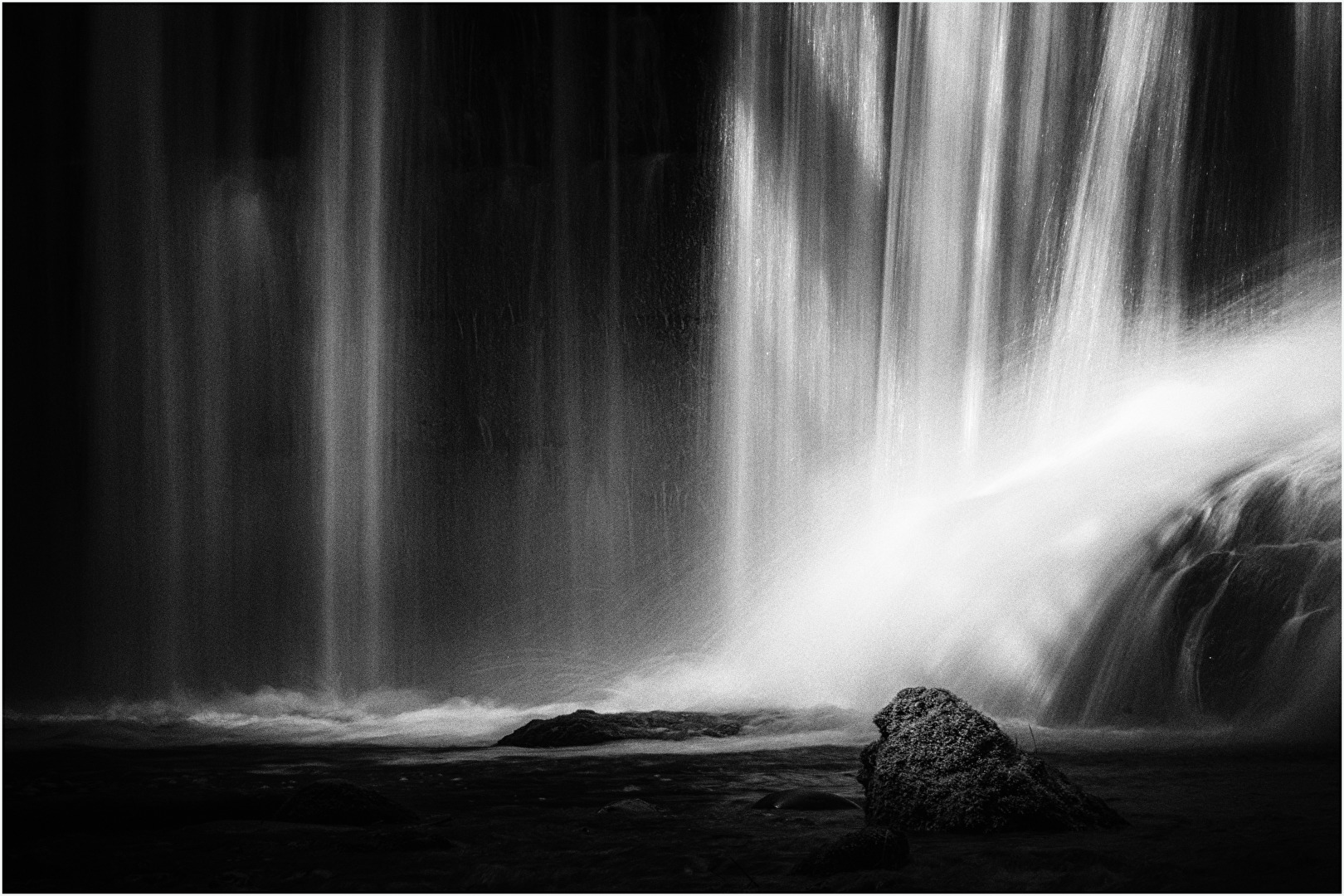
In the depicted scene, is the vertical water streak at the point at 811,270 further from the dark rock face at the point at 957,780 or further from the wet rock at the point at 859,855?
the wet rock at the point at 859,855

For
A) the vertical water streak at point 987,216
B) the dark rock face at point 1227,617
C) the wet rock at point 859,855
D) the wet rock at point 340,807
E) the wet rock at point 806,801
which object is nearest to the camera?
the wet rock at point 859,855

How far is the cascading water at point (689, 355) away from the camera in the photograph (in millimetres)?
18328

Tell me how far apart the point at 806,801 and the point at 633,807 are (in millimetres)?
1371

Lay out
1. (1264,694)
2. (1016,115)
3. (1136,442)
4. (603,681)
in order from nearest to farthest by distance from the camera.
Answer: (1264,694)
(1136,442)
(1016,115)
(603,681)

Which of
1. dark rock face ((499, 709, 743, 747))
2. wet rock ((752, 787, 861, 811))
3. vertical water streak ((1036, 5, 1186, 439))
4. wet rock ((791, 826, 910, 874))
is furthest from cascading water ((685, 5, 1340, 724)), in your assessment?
wet rock ((791, 826, 910, 874))

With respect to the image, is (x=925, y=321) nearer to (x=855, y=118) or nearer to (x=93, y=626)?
(x=855, y=118)

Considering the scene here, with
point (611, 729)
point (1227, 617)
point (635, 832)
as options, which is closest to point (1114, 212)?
point (1227, 617)

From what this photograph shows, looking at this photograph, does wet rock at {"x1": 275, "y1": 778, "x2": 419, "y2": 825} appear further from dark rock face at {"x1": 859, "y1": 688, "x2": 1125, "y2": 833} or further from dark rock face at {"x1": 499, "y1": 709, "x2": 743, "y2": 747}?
dark rock face at {"x1": 499, "y1": 709, "x2": 743, "y2": 747}

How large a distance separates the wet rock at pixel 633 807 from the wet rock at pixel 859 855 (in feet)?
7.79

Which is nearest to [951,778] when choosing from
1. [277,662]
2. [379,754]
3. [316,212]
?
[379,754]

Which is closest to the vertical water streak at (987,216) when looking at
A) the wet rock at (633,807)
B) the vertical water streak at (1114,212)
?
the vertical water streak at (1114,212)

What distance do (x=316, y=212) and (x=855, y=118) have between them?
10.0 metres

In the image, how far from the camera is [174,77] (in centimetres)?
2614

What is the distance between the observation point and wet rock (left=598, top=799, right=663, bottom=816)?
11102mm
